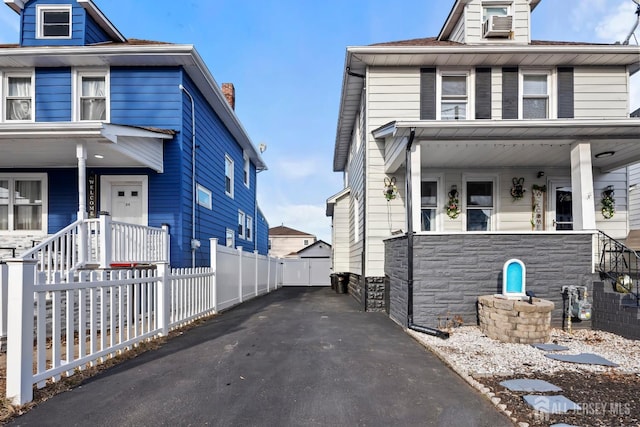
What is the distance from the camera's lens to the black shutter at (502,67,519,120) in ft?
27.9

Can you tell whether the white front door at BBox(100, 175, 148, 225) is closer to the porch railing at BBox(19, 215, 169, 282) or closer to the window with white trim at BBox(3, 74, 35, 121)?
the porch railing at BBox(19, 215, 169, 282)

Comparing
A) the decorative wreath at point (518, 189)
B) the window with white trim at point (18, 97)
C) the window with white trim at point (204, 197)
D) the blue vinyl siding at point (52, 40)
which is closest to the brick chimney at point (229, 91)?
the window with white trim at point (204, 197)

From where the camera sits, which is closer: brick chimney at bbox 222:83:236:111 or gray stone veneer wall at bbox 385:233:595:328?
gray stone veneer wall at bbox 385:233:595:328

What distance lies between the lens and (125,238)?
679 centimetres

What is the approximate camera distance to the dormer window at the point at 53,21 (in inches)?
356

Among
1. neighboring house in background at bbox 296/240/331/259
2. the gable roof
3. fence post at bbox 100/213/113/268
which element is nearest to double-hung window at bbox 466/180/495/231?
fence post at bbox 100/213/113/268

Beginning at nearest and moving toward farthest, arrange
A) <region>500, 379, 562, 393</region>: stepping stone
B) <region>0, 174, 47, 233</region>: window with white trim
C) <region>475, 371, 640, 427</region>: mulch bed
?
<region>475, 371, 640, 427</region>: mulch bed, <region>500, 379, 562, 393</region>: stepping stone, <region>0, 174, 47, 233</region>: window with white trim

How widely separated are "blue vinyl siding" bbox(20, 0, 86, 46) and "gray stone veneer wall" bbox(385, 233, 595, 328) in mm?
9810

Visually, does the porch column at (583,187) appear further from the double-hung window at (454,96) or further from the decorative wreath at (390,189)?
the decorative wreath at (390,189)

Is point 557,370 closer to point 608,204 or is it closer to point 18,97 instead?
point 608,204

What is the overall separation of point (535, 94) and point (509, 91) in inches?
26.5

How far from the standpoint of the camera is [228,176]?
12883 millimetres

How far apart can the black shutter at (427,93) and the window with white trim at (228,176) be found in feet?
23.5

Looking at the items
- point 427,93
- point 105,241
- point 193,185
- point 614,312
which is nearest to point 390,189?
point 427,93
